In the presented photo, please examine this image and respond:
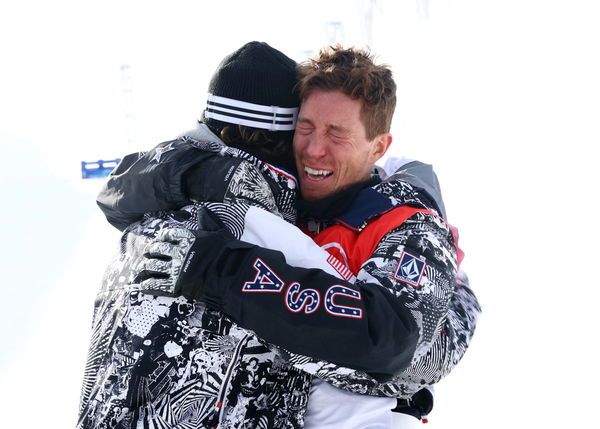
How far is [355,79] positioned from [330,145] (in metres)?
0.18

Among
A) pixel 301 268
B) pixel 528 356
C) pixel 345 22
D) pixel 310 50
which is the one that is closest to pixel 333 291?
pixel 301 268

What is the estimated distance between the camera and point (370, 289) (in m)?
1.51

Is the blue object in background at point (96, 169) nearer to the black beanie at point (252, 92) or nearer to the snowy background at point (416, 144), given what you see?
the snowy background at point (416, 144)

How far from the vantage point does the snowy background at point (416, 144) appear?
166 inches

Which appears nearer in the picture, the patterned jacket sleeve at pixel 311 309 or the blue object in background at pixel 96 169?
the patterned jacket sleeve at pixel 311 309

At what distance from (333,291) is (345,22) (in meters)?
4.68

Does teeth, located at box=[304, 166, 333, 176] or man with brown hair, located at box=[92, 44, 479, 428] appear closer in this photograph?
man with brown hair, located at box=[92, 44, 479, 428]

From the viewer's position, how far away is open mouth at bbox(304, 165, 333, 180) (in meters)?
1.94

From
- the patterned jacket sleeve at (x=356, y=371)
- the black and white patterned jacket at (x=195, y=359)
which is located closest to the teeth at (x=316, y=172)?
the black and white patterned jacket at (x=195, y=359)

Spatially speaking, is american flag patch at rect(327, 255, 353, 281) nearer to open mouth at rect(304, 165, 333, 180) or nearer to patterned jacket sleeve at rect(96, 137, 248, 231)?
patterned jacket sleeve at rect(96, 137, 248, 231)

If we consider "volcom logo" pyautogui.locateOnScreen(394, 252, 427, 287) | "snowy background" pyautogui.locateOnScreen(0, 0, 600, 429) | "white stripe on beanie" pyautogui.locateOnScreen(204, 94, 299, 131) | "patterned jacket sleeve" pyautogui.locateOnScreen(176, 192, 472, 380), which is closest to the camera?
"patterned jacket sleeve" pyautogui.locateOnScreen(176, 192, 472, 380)

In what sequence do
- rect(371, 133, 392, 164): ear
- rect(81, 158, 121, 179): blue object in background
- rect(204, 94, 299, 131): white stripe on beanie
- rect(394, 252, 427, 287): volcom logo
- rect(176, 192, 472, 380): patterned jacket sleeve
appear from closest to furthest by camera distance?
1. rect(176, 192, 472, 380): patterned jacket sleeve
2. rect(394, 252, 427, 287): volcom logo
3. rect(204, 94, 299, 131): white stripe on beanie
4. rect(371, 133, 392, 164): ear
5. rect(81, 158, 121, 179): blue object in background

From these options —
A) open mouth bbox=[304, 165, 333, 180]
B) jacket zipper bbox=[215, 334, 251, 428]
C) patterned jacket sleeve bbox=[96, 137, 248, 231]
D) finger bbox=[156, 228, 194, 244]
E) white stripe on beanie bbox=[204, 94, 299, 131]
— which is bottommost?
jacket zipper bbox=[215, 334, 251, 428]

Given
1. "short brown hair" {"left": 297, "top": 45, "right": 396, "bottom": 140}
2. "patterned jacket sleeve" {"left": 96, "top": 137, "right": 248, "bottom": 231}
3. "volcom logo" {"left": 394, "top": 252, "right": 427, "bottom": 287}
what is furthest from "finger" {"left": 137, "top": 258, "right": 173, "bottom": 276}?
"short brown hair" {"left": 297, "top": 45, "right": 396, "bottom": 140}
